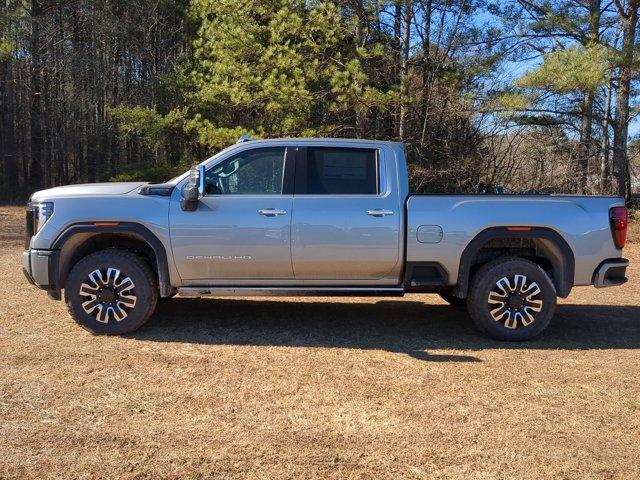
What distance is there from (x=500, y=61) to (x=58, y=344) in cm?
1661

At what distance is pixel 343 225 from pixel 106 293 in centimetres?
237

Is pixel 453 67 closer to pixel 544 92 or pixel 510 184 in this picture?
pixel 544 92

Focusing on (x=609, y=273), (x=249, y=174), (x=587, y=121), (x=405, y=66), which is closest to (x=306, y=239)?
(x=249, y=174)

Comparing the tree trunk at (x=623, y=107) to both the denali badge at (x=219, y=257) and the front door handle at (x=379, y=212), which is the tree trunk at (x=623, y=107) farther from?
the denali badge at (x=219, y=257)

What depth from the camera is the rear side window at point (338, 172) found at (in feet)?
19.5

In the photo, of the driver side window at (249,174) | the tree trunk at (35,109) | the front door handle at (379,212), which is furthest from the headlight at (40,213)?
the tree trunk at (35,109)

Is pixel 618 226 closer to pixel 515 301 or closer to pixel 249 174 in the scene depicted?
pixel 515 301

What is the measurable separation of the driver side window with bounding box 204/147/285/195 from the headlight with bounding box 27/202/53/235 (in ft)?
4.99

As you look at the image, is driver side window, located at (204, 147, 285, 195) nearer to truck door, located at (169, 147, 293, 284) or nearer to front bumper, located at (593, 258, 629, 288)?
truck door, located at (169, 147, 293, 284)

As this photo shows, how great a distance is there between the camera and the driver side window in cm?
593

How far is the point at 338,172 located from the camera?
6.02 meters

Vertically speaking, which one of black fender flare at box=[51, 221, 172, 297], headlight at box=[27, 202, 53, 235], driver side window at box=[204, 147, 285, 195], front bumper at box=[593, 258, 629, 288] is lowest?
front bumper at box=[593, 258, 629, 288]

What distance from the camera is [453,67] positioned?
1742 centimetres

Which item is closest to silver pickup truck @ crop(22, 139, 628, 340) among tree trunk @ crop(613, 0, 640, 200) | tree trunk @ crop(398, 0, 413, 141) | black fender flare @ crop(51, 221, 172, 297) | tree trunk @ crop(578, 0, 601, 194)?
black fender flare @ crop(51, 221, 172, 297)
